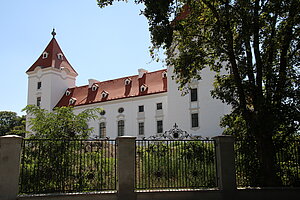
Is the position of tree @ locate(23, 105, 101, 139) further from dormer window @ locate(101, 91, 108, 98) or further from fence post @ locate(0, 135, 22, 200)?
dormer window @ locate(101, 91, 108, 98)

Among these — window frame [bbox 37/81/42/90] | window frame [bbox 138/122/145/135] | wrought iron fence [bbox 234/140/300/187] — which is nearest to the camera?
wrought iron fence [bbox 234/140/300/187]

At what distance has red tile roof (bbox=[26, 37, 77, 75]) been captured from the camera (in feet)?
152

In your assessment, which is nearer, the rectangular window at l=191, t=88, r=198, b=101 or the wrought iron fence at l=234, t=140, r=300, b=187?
the wrought iron fence at l=234, t=140, r=300, b=187

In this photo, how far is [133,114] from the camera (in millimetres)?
37688

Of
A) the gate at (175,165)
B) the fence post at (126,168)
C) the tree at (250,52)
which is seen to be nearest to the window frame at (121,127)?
the tree at (250,52)

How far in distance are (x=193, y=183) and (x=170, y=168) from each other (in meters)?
0.84

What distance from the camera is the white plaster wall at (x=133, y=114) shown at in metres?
36.0

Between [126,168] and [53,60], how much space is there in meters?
40.3

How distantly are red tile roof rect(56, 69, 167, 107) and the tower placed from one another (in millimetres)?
1596

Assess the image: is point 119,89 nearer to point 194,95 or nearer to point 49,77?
point 49,77

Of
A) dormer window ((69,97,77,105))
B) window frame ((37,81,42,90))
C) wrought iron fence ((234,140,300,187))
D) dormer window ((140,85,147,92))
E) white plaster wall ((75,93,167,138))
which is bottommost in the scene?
wrought iron fence ((234,140,300,187))

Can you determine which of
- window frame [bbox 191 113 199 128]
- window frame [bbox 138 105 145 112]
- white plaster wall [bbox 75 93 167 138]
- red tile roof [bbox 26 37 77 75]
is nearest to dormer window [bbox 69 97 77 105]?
white plaster wall [bbox 75 93 167 138]

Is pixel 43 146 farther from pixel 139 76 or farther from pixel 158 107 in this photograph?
pixel 139 76

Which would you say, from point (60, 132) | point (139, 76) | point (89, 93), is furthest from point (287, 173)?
point (89, 93)
